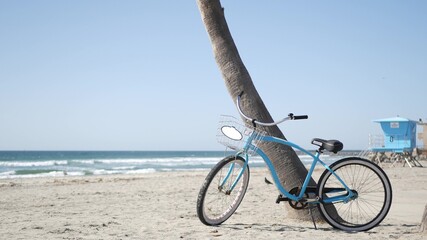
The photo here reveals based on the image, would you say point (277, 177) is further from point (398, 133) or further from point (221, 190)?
point (398, 133)

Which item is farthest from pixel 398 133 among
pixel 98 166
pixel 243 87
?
pixel 98 166

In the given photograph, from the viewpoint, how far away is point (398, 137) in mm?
22844

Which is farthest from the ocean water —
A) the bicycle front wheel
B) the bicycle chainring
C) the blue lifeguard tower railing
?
the blue lifeguard tower railing

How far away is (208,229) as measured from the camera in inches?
195

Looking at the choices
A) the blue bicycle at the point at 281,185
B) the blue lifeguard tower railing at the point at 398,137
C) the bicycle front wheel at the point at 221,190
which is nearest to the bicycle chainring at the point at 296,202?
the blue bicycle at the point at 281,185

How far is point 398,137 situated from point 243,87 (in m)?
19.4

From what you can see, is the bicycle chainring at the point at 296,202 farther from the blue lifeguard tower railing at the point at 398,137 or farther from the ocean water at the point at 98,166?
the blue lifeguard tower railing at the point at 398,137

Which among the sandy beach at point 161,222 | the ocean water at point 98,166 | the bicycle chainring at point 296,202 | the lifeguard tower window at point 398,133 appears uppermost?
the lifeguard tower window at point 398,133

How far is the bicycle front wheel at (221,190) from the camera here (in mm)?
4914

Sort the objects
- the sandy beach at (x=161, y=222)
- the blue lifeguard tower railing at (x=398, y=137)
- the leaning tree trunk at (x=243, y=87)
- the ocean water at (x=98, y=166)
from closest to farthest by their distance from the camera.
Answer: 1. the sandy beach at (x=161, y=222)
2. the leaning tree trunk at (x=243, y=87)
3. the blue lifeguard tower railing at (x=398, y=137)
4. the ocean water at (x=98, y=166)

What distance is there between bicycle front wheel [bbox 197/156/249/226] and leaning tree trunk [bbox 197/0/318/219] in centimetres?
51

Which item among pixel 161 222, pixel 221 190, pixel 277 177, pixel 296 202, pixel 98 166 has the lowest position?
pixel 98 166

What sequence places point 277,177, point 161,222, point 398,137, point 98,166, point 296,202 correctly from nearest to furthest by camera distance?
1. point 296,202
2. point 277,177
3. point 161,222
4. point 398,137
5. point 98,166

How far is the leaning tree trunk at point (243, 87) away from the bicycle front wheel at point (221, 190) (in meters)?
0.51
